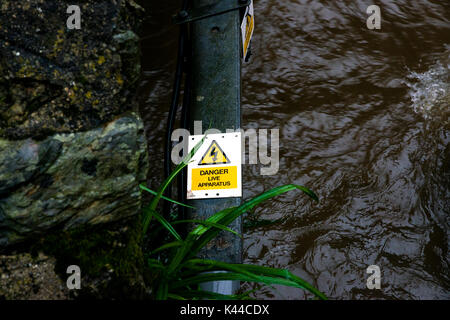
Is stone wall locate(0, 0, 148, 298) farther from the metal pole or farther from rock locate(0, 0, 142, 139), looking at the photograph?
the metal pole

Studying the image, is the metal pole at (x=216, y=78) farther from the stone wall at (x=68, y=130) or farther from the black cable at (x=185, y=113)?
the stone wall at (x=68, y=130)

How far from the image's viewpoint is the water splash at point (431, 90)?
3.54m

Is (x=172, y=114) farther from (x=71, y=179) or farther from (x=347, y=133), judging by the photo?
(x=347, y=133)

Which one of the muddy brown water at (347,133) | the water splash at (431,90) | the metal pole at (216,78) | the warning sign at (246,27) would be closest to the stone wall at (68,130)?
the metal pole at (216,78)

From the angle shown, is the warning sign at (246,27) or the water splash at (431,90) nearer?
the warning sign at (246,27)

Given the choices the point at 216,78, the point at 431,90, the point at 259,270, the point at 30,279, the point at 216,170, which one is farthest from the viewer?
the point at 431,90

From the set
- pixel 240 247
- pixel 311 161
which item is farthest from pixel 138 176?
pixel 311 161

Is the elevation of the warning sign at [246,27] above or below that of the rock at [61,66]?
above

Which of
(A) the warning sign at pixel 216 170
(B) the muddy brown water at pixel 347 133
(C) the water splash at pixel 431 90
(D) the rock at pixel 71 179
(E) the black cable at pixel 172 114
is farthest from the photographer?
(C) the water splash at pixel 431 90

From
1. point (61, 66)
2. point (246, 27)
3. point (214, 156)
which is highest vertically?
point (246, 27)

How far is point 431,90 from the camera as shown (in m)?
3.68

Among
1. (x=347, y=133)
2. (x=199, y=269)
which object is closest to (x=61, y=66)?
(x=199, y=269)

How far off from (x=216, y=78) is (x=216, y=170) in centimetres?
43

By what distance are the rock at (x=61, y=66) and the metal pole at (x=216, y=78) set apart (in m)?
0.58
